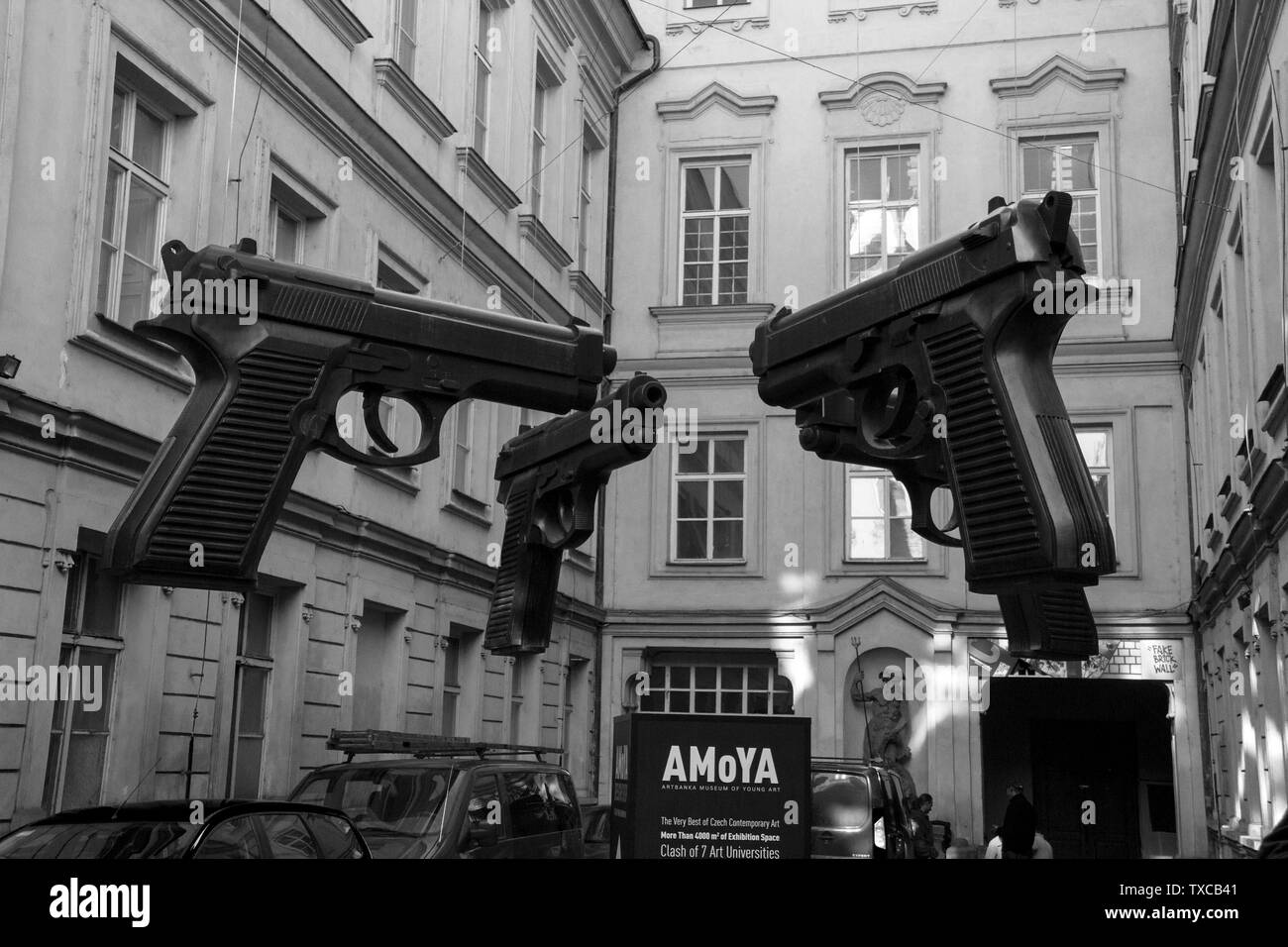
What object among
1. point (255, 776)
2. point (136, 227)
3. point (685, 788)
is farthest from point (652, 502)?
point (685, 788)

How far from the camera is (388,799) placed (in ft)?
29.6

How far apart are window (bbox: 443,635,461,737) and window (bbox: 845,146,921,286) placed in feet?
27.7

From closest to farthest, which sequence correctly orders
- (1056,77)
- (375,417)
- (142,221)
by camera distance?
(375,417)
(142,221)
(1056,77)

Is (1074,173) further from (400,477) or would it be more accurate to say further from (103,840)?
(103,840)

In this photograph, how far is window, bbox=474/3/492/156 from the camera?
17.5 metres

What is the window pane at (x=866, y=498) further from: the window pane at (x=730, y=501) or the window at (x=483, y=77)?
the window at (x=483, y=77)

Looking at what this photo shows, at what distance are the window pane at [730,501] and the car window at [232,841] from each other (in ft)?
50.3

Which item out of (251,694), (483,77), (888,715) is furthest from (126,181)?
(888,715)

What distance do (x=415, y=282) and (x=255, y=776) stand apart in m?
5.73

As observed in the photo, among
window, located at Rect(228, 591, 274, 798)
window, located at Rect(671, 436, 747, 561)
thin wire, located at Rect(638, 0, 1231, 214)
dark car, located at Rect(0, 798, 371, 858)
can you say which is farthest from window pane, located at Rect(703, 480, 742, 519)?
dark car, located at Rect(0, 798, 371, 858)

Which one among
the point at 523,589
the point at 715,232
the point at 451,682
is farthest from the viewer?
the point at 715,232

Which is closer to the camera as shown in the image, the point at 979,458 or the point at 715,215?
the point at 979,458

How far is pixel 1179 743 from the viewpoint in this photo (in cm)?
2005

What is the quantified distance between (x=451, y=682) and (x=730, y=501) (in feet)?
20.7
